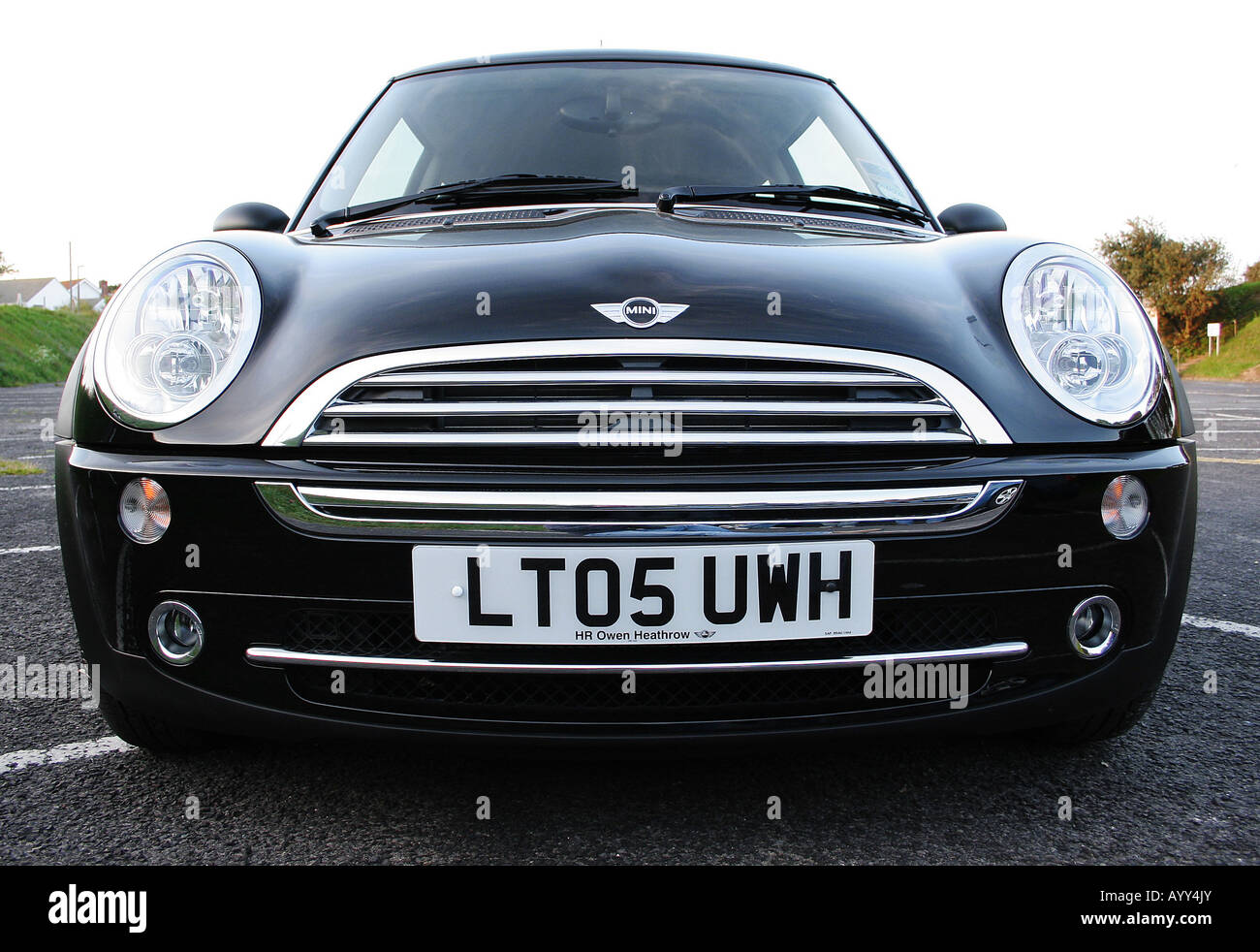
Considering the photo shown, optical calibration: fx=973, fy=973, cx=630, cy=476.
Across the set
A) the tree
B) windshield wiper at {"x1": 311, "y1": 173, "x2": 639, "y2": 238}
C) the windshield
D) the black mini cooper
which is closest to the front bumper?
the black mini cooper

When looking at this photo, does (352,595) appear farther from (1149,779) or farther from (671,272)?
Answer: (1149,779)

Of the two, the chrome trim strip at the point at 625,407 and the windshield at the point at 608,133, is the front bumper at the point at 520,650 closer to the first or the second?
the chrome trim strip at the point at 625,407

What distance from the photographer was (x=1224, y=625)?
2.80 meters

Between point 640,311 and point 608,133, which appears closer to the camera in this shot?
point 640,311

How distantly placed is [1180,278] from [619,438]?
44.6 meters

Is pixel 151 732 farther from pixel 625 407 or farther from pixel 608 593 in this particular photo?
pixel 625 407

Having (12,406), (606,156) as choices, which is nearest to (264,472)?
(606,156)

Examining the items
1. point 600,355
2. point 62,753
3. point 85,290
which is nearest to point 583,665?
point 600,355

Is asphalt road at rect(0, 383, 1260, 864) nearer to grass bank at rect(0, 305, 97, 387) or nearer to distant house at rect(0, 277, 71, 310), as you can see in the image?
grass bank at rect(0, 305, 97, 387)

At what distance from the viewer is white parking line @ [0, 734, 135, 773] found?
182cm

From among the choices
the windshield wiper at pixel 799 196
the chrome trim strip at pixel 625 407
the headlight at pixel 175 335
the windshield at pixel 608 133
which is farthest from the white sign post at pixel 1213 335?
the headlight at pixel 175 335

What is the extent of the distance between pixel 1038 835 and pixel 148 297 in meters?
1.70

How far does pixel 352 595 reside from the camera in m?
1.43

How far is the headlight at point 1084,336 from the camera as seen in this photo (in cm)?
159
